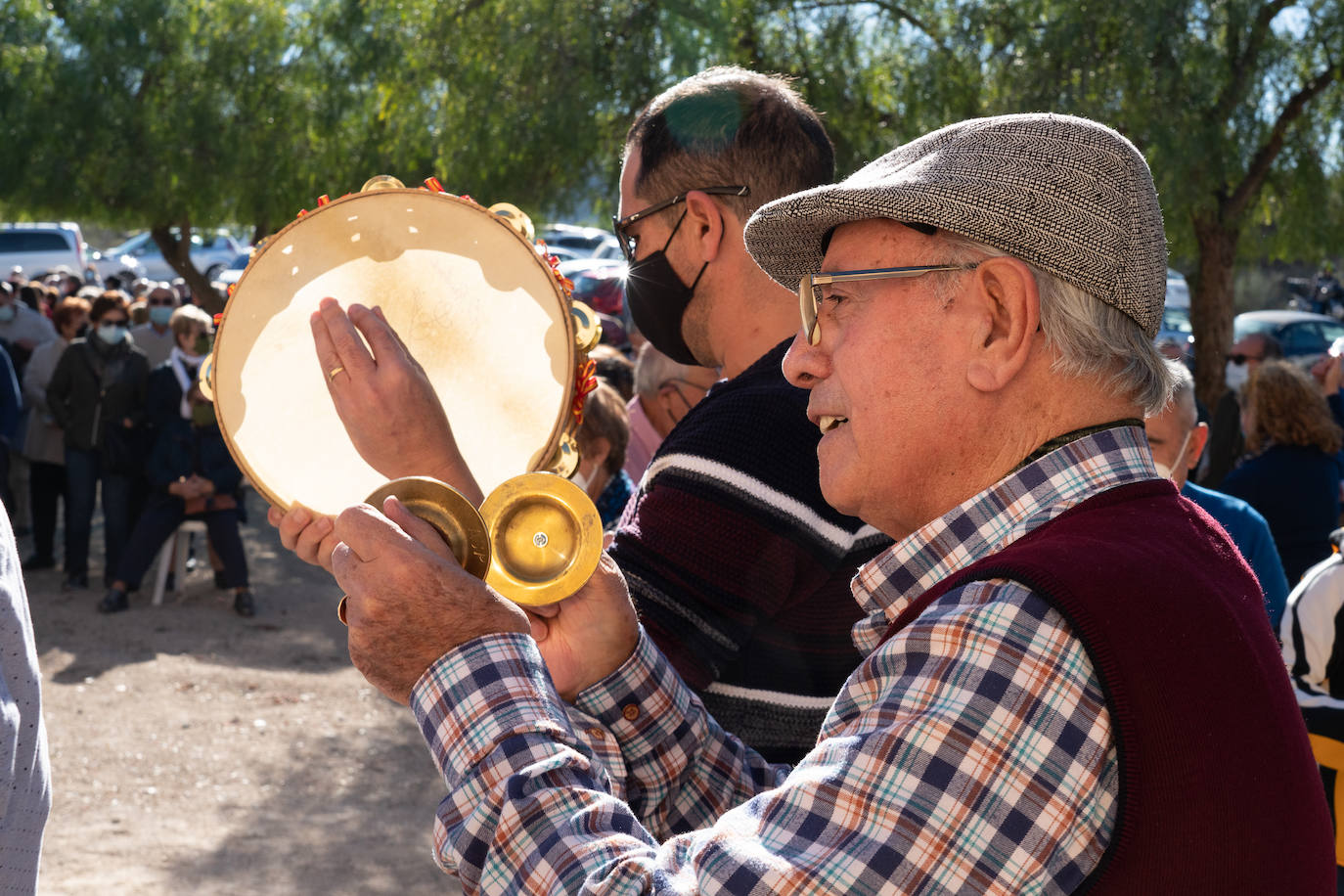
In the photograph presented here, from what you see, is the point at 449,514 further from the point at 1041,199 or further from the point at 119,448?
the point at 119,448

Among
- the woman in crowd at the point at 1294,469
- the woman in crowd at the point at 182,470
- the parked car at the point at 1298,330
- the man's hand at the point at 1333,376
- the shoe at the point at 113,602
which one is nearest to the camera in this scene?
the woman in crowd at the point at 1294,469

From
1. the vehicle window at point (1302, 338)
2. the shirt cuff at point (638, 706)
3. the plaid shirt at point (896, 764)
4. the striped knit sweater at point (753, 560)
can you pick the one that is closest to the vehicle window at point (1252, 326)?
the vehicle window at point (1302, 338)

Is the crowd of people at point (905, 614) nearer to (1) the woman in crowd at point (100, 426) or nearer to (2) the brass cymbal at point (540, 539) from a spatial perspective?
(2) the brass cymbal at point (540, 539)

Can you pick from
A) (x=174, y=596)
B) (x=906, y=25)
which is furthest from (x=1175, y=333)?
(x=174, y=596)

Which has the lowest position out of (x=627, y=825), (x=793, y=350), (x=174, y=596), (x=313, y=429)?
(x=174, y=596)

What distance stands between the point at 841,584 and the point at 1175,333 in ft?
62.2

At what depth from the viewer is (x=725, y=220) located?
2344 mm

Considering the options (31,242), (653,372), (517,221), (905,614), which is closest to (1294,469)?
(653,372)

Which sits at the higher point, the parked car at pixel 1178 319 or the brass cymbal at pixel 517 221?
the brass cymbal at pixel 517 221

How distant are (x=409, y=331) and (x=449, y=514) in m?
0.53

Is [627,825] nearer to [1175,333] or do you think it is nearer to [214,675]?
[214,675]

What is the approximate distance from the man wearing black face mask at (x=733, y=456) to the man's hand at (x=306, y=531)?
434mm

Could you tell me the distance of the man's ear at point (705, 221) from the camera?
7.64ft

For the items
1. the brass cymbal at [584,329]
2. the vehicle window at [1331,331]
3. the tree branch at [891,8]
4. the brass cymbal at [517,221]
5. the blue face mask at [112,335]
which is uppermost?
the tree branch at [891,8]
